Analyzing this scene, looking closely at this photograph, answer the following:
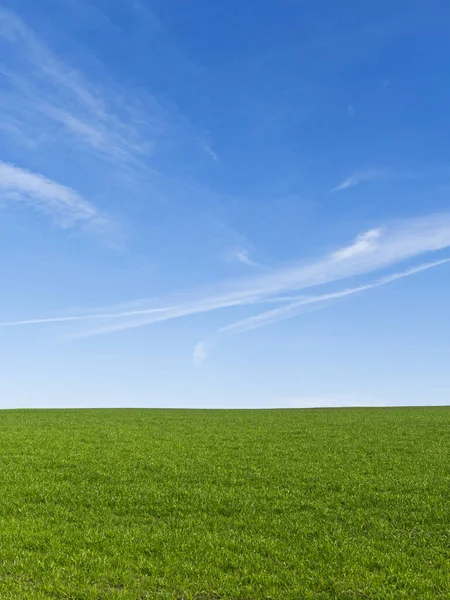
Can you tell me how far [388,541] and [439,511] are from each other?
2809mm

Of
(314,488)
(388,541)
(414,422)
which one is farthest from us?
(414,422)

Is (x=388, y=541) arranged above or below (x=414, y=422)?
below

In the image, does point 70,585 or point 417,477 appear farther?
point 417,477

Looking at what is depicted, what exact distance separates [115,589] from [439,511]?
8.63m

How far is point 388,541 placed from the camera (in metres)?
12.2

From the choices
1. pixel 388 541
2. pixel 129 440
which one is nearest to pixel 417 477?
pixel 388 541

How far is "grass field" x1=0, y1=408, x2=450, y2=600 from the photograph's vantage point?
10172 millimetres

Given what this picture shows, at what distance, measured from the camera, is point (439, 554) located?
11.5 m

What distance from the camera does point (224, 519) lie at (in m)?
13.7

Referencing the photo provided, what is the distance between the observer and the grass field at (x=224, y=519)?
10.2 metres

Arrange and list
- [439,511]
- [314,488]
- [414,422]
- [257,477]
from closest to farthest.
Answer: [439,511], [314,488], [257,477], [414,422]

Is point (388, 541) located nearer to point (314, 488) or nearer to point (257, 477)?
point (314, 488)

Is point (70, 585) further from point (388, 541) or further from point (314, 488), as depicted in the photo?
point (314, 488)


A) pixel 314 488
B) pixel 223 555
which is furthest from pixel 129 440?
pixel 223 555
